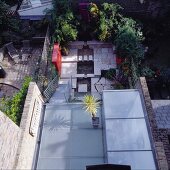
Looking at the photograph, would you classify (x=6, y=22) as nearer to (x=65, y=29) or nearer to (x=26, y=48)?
(x=26, y=48)

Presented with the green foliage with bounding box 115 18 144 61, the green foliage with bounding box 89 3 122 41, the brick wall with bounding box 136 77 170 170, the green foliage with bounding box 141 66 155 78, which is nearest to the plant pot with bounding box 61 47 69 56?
the green foliage with bounding box 89 3 122 41

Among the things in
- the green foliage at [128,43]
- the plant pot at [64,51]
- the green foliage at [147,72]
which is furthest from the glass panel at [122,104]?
the plant pot at [64,51]

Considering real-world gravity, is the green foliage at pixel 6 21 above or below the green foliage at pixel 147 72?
above

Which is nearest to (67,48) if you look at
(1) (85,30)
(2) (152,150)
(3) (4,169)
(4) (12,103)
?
(1) (85,30)

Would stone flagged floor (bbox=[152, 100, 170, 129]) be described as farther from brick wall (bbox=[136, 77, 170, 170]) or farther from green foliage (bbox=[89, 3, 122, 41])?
green foliage (bbox=[89, 3, 122, 41])

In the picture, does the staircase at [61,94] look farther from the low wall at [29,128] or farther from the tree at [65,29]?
the tree at [65,29]

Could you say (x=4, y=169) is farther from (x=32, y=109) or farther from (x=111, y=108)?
(x=111, y=108)
